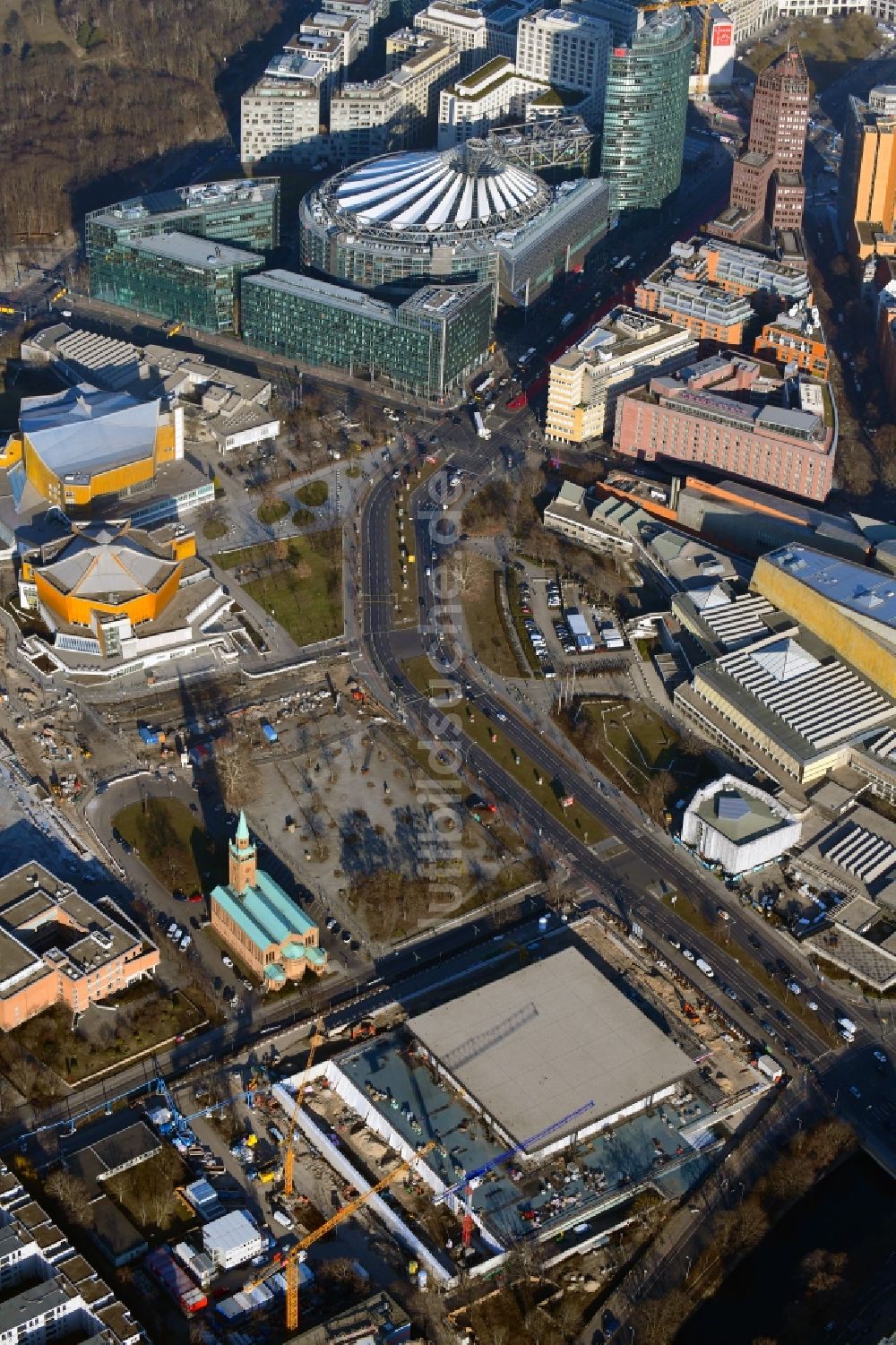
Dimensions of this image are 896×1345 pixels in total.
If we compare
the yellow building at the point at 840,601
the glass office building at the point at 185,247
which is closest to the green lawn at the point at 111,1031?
the yellow building at the point at 840,601

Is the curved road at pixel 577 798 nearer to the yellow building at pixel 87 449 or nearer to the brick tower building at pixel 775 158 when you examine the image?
the yellow building at pixel 87 449

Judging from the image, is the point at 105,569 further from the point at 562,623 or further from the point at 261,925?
the point at 261,925

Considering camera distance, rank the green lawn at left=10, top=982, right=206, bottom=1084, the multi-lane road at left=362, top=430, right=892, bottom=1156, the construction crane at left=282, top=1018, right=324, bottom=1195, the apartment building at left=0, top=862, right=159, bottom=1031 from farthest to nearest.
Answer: the multi-lane road at left=362, top=430, right=892, bottom=1156 → the apartment building at left=0, top=862, right=159, bottom=1031 → the green lawn at left=10, top=982, right=206, bottom=1084 → the construction crane at left=282, top=1018, right=324, bottom=1195

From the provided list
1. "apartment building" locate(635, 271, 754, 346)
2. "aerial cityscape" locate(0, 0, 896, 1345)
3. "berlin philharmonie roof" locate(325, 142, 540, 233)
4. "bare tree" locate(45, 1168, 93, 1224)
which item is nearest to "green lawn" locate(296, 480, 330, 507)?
"aerial cityscape" locate(0, 0, 896, 1345)

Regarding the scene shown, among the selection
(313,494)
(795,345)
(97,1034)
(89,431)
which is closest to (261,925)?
(97,1034)

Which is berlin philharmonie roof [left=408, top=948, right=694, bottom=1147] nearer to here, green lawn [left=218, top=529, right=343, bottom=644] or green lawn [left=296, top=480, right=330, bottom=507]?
green lawn [left=218, top=529, right=343, bottom=644]

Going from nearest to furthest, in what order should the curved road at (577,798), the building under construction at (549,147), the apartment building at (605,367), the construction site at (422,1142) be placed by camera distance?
the construction site at (422,1142) < the curved road at (577,798) < the apartment building at (605,367) < the building under construction at (549,147)

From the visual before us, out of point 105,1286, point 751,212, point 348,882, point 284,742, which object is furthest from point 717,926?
point 751,212
